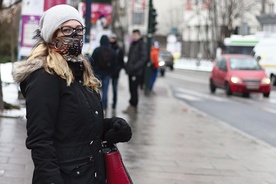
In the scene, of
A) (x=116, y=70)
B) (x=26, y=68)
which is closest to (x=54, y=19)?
(x=26, y=68)

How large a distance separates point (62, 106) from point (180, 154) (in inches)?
253

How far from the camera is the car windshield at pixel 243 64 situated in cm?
2730

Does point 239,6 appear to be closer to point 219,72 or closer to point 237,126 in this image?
point 219,72

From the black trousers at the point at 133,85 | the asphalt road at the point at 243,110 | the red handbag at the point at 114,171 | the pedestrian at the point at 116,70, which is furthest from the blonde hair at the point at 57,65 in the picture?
the pedestrian at the point at 116,70

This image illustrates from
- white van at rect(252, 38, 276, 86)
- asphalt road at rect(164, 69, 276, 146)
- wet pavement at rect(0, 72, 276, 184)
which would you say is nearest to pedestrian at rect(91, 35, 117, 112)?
wet pavement at rect(0, 72, 276, 184)

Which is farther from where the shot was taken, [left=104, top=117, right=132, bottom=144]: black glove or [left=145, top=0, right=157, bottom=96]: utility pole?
[left=145, top=0, right=157, bottom=96]: utility pole

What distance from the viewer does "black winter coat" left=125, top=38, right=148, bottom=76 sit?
16.1 meters

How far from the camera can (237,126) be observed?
15641 mm

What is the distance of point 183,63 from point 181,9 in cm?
3007

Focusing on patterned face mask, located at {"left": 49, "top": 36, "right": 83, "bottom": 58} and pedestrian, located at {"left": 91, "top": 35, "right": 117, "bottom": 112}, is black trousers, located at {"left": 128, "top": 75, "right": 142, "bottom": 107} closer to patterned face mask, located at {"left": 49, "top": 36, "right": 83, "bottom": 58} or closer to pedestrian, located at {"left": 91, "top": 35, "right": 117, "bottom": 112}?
pedestrian, located at {"left": 91, "top": 35, "right": 117, "bottom": 112}

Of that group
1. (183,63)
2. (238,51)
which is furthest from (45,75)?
(183,63)

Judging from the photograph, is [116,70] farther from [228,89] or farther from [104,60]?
[228,89]

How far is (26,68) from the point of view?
369 centimetres

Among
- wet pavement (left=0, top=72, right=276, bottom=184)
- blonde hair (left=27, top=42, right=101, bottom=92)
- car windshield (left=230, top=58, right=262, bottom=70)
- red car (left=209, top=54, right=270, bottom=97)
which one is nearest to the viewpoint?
blonde hair (left=27, top=42, right=101, bottom=92)
